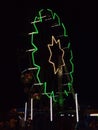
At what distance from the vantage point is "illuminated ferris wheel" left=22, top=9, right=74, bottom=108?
13.9m

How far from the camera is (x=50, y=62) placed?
1430cm

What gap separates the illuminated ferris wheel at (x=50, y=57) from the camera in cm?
1387

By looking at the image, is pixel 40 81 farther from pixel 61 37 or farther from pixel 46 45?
pixel 61 37

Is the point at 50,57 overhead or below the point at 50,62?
overhead

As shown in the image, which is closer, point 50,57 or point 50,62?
point 50,62

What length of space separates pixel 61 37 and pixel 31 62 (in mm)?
2563

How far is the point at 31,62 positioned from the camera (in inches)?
547

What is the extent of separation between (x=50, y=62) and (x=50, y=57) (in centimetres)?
23

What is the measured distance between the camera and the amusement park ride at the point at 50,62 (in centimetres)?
1368

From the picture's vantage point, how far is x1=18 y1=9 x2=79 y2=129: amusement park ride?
1368cm

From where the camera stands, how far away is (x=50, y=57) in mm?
14398

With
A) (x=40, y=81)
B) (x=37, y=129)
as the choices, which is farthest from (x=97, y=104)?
(x=37, y=129)

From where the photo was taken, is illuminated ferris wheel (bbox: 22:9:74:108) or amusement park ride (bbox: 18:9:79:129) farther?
illuminated ferris wheel (bbox: 22:9:74:108)

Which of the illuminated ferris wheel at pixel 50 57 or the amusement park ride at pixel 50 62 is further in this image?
the illuminated ferris wheel at pixel 50 57
